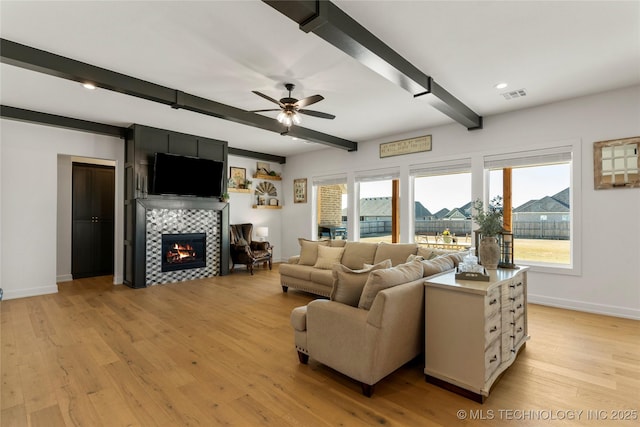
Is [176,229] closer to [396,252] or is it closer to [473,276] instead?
[396,252]

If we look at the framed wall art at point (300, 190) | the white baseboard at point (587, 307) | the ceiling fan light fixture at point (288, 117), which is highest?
the ceiling fan light fixture at point (288, 117)

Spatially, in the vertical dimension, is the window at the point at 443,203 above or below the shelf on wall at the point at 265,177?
below

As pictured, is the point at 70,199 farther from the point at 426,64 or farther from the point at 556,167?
the point at 556,167

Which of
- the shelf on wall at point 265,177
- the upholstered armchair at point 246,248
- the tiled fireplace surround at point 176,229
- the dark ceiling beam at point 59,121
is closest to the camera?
the dark ceiling beam at point 59,121

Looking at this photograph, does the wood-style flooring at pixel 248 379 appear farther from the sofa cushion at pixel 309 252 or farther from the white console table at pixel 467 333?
the sofa cushion at pixel 309 252

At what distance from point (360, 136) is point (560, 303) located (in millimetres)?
4322

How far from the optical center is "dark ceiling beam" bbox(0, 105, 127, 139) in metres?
4.54

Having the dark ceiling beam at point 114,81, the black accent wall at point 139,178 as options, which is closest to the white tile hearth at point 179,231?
the black accent wall at point 139,178

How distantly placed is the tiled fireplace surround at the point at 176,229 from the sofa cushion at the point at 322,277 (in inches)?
109

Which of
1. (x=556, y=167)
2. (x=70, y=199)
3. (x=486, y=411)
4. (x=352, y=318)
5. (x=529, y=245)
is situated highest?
(x=556, y=167)

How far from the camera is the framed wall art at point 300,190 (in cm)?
798

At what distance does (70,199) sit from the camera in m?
6.15

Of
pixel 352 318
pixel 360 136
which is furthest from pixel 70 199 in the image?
pixel 352 318

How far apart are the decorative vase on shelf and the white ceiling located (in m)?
1.87
